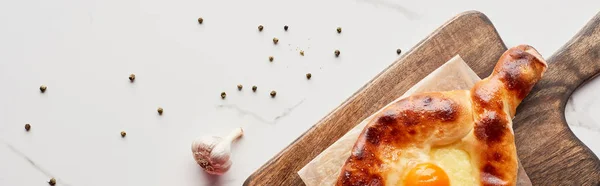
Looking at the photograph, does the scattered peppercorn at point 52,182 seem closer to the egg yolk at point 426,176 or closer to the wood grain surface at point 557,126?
the egg yolk at point 426,176

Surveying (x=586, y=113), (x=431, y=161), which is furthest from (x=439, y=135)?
(x=586, y=113)

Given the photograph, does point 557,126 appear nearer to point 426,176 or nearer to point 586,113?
point 586,113

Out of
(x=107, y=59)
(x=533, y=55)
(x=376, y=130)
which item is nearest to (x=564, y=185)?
(x=533, y=55)

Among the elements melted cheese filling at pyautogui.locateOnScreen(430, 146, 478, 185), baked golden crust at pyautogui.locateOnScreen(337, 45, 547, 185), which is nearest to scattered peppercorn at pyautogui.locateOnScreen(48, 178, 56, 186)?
baked golden crust at pyautogui.locateOnScreen(337, 45, 547, 185)

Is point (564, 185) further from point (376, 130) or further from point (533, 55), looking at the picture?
point (376, 130)

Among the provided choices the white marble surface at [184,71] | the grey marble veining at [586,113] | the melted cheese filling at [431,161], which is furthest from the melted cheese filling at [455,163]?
the grey marble veining at [586,113]
